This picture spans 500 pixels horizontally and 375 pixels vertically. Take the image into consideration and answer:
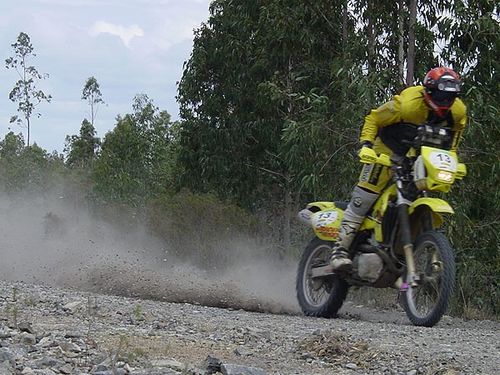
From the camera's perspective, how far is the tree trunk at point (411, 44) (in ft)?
52.5

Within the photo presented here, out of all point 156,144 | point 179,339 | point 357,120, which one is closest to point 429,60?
point 357,120

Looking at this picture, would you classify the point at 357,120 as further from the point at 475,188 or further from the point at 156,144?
the point at 156,144

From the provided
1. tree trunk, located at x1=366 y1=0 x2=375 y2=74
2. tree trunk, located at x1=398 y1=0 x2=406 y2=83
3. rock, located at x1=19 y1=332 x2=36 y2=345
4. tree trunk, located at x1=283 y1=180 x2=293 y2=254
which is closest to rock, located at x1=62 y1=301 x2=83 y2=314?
rock, located at x1=19 y1=332 x2=36 y2=345

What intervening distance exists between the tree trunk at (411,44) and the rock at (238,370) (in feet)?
37.9

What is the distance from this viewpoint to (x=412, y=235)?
856 centimetres

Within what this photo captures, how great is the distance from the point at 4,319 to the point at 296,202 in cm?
1975

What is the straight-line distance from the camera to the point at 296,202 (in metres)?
26.2

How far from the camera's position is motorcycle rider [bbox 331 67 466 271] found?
8211 millimetres

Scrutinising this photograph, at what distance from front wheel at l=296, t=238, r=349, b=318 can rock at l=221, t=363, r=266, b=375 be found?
14.4ft

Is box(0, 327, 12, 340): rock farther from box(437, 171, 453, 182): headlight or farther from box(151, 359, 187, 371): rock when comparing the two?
box(437, 171, 453, 182): headlight

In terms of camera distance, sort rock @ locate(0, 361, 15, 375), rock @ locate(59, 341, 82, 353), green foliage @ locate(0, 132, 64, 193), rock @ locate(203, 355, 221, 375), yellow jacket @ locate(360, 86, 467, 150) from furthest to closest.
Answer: green foliage @ locate(0, 132, 64, 193)
yellow jacket @ locate(360, 86, 467, 150)
rock @ locate(59, 341, 82, 353)
rock @ locate(203, 355, 221, 375)
rock @ locate(0, 361, 15, 375)

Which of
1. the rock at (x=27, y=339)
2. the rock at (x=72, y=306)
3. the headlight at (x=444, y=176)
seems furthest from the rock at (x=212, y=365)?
the headlight at (x=444, y=176)

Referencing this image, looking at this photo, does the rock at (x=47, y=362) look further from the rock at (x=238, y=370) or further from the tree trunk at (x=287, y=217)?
the tree trunk at (x=287, y=217)

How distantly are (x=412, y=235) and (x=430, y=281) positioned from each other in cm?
57
